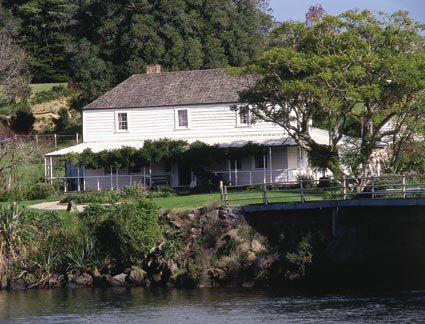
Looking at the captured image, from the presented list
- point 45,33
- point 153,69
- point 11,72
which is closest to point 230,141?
point 153,69

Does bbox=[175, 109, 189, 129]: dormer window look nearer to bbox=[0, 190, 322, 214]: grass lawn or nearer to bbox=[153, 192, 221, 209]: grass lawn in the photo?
bbox=[0, 190, 322, 214]: grass lawn

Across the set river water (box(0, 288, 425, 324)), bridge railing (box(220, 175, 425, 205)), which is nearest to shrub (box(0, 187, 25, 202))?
bridge railing (box(220, 175, 425, 205))

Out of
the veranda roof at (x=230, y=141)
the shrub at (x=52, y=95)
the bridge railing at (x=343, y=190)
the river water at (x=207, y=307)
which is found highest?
the shrub at (x=52, y=95)

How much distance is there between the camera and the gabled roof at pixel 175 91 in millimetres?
62844

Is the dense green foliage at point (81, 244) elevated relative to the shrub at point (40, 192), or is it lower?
lower

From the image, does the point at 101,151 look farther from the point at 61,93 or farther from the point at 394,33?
the point at 61,93

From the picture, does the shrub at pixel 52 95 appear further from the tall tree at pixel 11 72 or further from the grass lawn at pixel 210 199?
the grass lawn at pixel 210 199

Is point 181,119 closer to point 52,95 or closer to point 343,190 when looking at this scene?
point 343,190

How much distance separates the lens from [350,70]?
49.3 m

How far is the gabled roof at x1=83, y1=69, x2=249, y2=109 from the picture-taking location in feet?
206

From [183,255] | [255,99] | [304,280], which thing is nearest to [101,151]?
[255,99]

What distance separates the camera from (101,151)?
61.3 meters

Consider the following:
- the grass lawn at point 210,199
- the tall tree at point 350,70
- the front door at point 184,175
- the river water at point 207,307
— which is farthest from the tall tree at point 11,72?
the river water at point 207,307

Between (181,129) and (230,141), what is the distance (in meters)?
3.56
